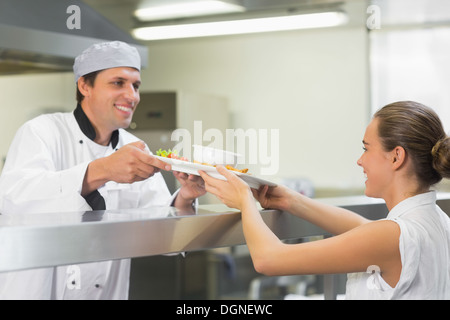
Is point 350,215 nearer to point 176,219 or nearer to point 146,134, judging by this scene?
point 176,219

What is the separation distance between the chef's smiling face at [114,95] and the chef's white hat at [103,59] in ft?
0.04

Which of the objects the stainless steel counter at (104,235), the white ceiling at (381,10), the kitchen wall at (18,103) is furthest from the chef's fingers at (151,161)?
the kitchen wall at (18,103)

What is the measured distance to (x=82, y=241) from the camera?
2.31ft

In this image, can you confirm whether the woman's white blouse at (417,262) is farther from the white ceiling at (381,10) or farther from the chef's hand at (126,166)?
the white ceiling at (381,10)

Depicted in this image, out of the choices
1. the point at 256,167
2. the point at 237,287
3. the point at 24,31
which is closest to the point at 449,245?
the point at 256,167

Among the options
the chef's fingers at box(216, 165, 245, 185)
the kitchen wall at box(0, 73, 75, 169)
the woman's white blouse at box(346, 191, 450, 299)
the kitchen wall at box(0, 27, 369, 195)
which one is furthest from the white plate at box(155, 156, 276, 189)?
the kitchen wall at box(0, 27, 369, 195)

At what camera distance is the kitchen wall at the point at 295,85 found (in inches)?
162

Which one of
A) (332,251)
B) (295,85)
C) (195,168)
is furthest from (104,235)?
(295,85)

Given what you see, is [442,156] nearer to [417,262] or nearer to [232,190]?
[417,262]

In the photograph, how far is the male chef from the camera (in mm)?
1101

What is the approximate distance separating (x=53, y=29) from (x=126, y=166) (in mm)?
638

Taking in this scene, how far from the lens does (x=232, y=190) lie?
969 mm

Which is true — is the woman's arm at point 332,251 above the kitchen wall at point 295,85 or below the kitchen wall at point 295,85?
below

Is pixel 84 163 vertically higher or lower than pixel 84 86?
lower
